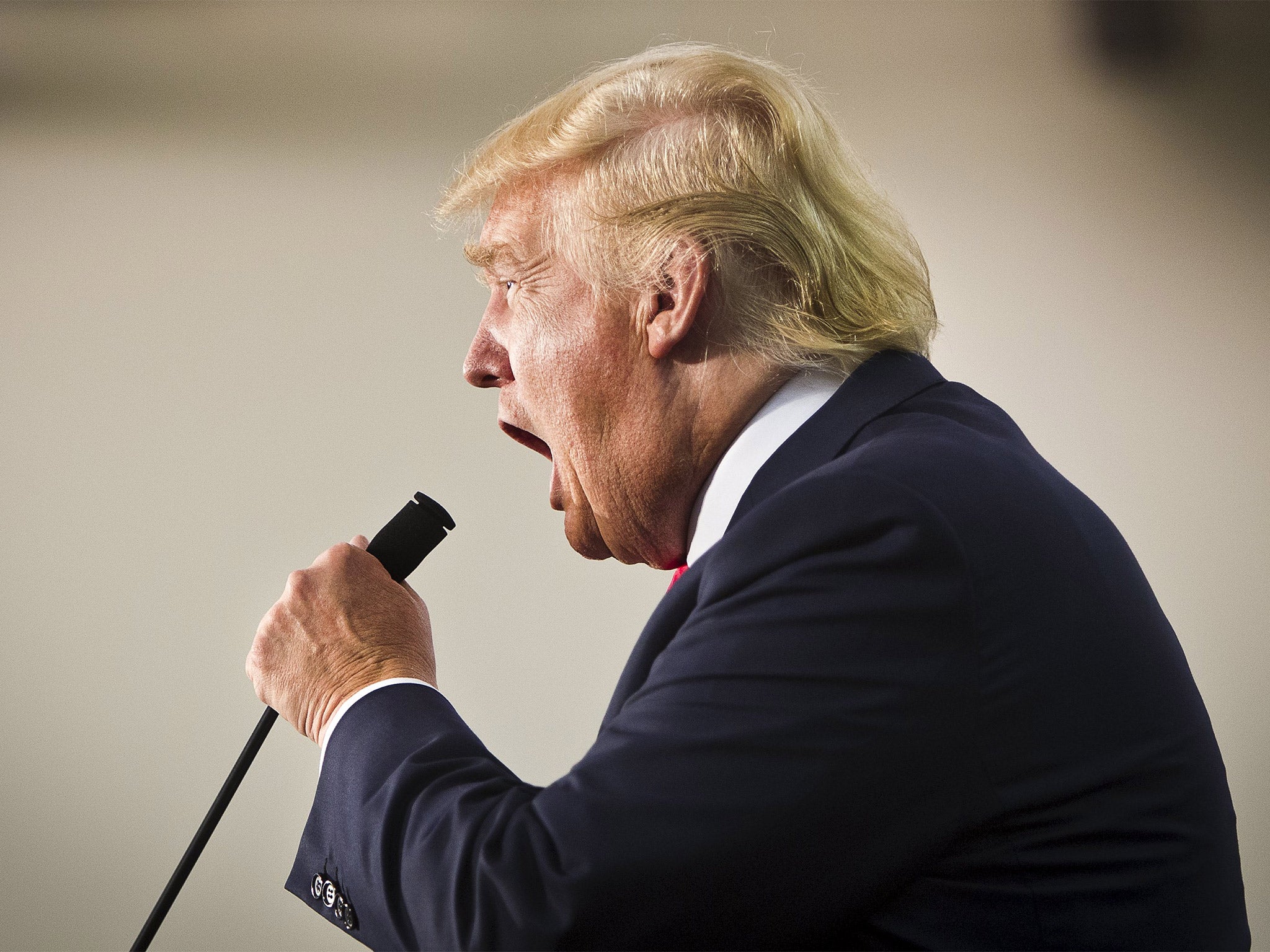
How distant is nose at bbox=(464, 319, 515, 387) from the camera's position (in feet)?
2.92

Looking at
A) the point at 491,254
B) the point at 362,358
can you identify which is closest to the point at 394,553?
the point at 491,254

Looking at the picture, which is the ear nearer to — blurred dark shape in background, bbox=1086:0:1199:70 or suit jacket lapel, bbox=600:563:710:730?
suit jacket lapel, bbox=600:563:710:730

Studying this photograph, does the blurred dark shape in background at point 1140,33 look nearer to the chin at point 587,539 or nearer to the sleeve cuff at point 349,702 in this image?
the chin at point 587,539

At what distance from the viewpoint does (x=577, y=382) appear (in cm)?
81

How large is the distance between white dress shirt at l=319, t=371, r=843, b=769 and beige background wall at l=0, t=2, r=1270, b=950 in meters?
1.00

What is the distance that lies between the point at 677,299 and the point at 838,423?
0.53 feet

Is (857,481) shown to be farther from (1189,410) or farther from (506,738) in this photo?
(1189,410)

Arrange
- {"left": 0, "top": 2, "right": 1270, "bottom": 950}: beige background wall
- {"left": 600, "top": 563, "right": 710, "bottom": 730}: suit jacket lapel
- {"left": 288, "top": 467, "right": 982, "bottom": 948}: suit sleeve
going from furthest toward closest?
{"left": 0, "top": 2, "right": 1270, "bottom": 950}: beige background wall < {"left": 600, "top": 563, "right": 710, "bottom": 730}: suit jacket lapel < {"left": 288, "top": 467, "right": 982, "bottom": 948}: suit sleeve

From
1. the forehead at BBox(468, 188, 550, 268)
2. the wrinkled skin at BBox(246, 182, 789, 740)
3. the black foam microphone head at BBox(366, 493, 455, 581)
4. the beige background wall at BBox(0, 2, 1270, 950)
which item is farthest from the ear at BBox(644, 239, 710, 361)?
the beige background wall at BBox(0, 2, 1270, 950)

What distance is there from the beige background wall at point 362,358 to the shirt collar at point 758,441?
1007 millimetres

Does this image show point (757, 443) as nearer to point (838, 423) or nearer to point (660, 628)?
point (838, 423)

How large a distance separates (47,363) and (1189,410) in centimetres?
191

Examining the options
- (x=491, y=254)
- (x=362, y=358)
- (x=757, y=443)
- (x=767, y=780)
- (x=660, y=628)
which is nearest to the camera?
(x=767, y=780)

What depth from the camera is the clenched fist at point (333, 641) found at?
71cm
